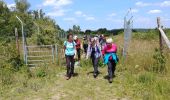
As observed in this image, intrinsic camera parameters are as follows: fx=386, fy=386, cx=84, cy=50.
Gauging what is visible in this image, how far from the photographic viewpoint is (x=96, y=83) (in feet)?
44.4

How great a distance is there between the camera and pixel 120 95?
11.6 meters

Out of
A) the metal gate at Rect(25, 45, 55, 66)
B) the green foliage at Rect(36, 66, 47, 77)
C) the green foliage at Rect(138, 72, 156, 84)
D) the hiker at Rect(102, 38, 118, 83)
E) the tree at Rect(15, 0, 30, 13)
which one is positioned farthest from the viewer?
the tree at Rect(15, 0, 30, 13)

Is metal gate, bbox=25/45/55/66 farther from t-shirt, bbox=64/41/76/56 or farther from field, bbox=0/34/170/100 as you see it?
t-shirt, bbox=64/41/76/56

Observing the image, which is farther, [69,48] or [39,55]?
[39,55]

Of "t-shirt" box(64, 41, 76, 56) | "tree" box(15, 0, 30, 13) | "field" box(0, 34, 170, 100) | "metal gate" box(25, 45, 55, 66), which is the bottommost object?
"field" box(0, 34, 170, 100)

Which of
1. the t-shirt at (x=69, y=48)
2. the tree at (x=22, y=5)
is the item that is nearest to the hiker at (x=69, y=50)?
the t-shirt at (x=69, y=48)

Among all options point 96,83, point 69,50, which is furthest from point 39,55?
point 96,83

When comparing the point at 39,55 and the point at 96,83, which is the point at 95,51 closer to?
the point at 96,83

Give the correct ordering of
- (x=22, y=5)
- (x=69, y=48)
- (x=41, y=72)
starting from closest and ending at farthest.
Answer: (x=69, y=48), (x=41, y=72), (x=22, y=5)

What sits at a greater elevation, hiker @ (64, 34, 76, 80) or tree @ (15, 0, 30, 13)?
tree @ (15, 0, 30, 13)

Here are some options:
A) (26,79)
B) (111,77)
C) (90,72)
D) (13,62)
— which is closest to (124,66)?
(90,72)

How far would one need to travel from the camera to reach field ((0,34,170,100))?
38.0ft

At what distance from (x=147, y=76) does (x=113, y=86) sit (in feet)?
3.86

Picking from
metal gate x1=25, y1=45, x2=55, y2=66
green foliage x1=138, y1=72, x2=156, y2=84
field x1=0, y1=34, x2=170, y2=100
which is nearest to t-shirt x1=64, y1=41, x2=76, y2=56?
field x1=0, y1=34, x2=170, y2=100
